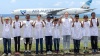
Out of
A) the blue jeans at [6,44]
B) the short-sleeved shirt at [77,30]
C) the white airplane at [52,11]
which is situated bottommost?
the blue jeans at [6,44]

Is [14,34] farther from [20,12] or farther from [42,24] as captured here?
[20,12]

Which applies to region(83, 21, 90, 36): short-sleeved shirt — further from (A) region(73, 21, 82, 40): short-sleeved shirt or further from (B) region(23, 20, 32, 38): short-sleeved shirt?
(B) region(23, 20, 32, 38): short-sleeved shirt

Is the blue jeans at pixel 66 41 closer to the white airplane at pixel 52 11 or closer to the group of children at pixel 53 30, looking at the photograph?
the group of children at pixel 53 30

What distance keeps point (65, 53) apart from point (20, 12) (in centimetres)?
7333

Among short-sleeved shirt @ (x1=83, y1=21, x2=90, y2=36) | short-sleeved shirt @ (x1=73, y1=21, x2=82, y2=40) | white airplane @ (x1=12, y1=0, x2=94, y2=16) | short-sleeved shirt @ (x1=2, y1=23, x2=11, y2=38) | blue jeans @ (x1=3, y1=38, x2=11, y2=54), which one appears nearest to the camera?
short-sleeved shirt @ (x1=2, y1=23, x2=11, y2=38)

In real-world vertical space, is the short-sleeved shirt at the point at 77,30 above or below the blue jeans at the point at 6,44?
above

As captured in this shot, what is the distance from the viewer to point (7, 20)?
1070 centimetres

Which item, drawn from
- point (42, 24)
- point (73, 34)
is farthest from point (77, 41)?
point (42, 24)

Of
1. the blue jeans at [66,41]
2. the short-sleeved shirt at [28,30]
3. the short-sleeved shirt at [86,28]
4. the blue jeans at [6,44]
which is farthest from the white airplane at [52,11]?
the blue jeans at [6,44]

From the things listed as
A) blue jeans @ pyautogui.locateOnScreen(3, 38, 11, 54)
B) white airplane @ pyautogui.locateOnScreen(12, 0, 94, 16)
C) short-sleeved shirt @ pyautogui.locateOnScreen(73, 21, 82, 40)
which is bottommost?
blue jeans @ pyautogui.locateOnScreen(3, 38, 11, 54)

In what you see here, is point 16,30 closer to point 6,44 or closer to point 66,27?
point 6,44

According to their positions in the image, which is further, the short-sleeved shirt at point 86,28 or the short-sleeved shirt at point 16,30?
the short-sleeved shirt at point 86,28

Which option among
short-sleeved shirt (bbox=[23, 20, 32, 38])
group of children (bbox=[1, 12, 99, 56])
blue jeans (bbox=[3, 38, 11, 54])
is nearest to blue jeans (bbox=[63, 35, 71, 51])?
group of children (bbox=[1, 12, 99, 56])

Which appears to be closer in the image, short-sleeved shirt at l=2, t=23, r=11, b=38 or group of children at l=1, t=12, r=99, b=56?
short-sleeved shirt at l=2, t=23, r=11, b=38
